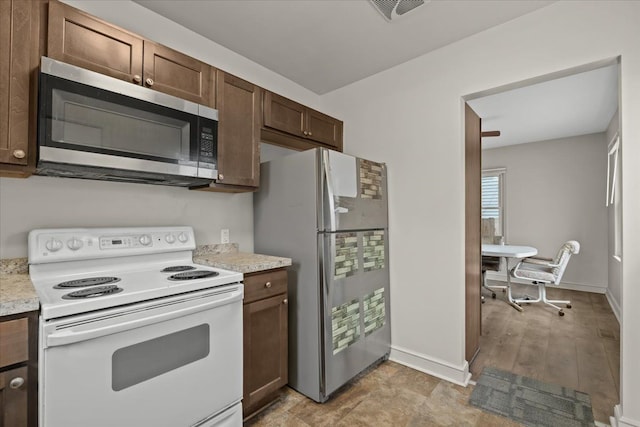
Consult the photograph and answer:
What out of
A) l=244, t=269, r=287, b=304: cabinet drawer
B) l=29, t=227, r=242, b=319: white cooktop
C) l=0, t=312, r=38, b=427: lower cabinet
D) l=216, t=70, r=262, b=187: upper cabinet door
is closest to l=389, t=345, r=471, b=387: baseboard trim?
l=244, t=269, r=287, b=304: cabinet drawer

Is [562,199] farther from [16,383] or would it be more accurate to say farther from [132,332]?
[16,383]

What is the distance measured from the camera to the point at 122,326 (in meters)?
1.21

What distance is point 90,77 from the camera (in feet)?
4.68

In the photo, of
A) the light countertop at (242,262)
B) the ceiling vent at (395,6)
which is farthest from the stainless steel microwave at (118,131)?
the ceiling vent at (395,6)

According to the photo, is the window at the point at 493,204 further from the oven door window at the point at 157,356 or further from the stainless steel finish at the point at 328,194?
the oven door window at the point at 157,356

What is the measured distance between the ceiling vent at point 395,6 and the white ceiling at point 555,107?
1.63 meters

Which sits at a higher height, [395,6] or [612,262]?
[395,6]

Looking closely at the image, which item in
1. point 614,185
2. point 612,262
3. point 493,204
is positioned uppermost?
point 614,185

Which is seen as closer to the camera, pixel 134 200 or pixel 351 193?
pixel 134 200

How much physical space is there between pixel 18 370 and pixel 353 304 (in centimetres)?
175

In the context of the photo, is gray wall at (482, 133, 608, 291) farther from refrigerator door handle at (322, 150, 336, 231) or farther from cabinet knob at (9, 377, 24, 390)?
cabinet knob at (9, 377, 24, 390)

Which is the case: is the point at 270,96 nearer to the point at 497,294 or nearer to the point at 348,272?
the point at 348,272

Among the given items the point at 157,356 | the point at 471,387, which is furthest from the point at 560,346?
the point at 157,356

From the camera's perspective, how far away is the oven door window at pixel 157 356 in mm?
1242
